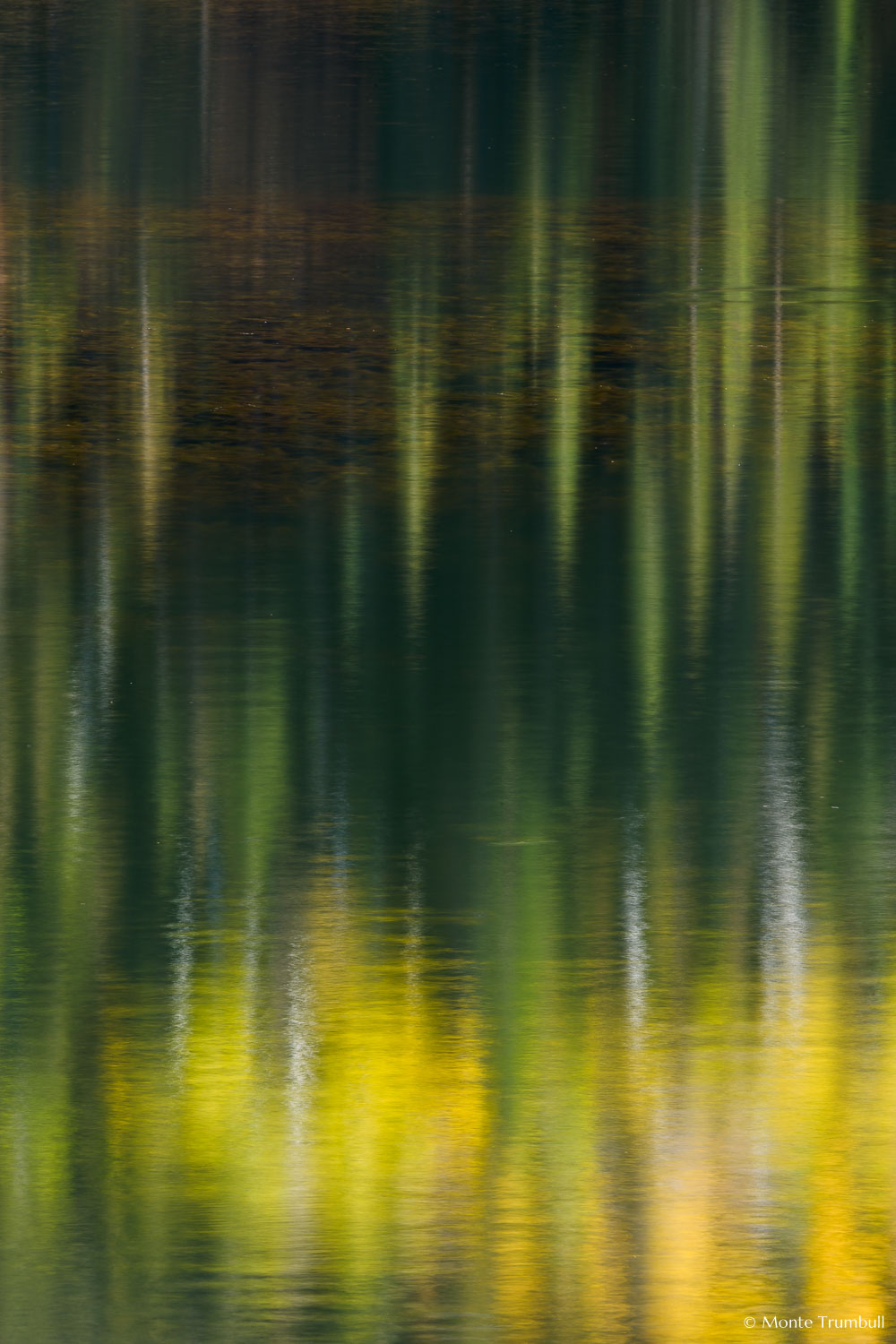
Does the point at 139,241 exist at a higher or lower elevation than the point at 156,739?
higher

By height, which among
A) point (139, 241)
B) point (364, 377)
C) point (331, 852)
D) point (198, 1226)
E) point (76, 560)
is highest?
point (139, 241)

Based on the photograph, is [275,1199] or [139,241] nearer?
[275,1199]

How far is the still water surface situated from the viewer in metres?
4.36

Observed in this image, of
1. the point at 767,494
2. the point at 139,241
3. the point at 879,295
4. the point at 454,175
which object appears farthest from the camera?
the point at 454,175

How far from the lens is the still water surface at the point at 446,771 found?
436 centimetres

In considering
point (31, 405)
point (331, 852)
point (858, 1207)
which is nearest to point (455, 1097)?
point (858, 1207)

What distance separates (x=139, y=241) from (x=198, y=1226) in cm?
988

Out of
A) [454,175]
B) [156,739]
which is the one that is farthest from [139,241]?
[156,739]

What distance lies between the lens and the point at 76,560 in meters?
8.41

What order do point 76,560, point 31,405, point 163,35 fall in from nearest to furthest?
point 76,560 < point 31,405 < point 163,35

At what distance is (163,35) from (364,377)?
12877 millimetres

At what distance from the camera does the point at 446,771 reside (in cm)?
656

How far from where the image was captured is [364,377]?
10711 mm

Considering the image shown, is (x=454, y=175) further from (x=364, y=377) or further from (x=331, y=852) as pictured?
(x=331, y=852)
